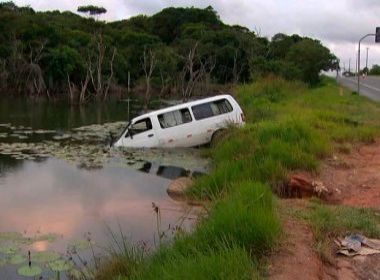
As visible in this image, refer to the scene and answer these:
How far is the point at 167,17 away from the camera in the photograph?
311 feet

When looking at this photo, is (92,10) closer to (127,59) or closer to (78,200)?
(127,59)

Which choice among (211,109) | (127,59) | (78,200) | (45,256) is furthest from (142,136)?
(127,59)

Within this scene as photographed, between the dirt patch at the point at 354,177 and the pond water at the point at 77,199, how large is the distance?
128 inches

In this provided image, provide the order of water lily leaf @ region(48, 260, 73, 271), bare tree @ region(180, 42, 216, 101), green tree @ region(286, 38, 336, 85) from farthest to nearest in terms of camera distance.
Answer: bare tree @ region(180, 42, 216, 101) → green tree @ region(286, 38, 336, 85) → water lily leaf @ region(48, 260, 73, 271)

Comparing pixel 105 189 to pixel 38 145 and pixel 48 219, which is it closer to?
pixel 48 219

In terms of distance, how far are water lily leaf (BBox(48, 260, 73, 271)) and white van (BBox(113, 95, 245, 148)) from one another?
11.7 meters

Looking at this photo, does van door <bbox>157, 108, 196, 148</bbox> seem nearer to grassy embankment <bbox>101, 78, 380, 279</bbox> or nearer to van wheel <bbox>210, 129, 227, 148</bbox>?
van wheel <bbox>210, 129, 227, 148</bbox>

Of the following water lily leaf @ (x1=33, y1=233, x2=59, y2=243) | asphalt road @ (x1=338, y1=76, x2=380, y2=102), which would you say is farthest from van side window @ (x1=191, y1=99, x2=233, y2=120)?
asphalt road @ (x1=338, y1=76, x2=380, y2=102)

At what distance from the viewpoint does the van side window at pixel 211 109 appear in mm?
21203

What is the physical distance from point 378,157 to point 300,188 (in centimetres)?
439

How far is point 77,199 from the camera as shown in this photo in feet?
48.2

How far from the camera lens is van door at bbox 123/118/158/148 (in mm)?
21234

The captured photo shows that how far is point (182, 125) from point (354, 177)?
8685 mm

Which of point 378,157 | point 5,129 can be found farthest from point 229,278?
point 5,129
